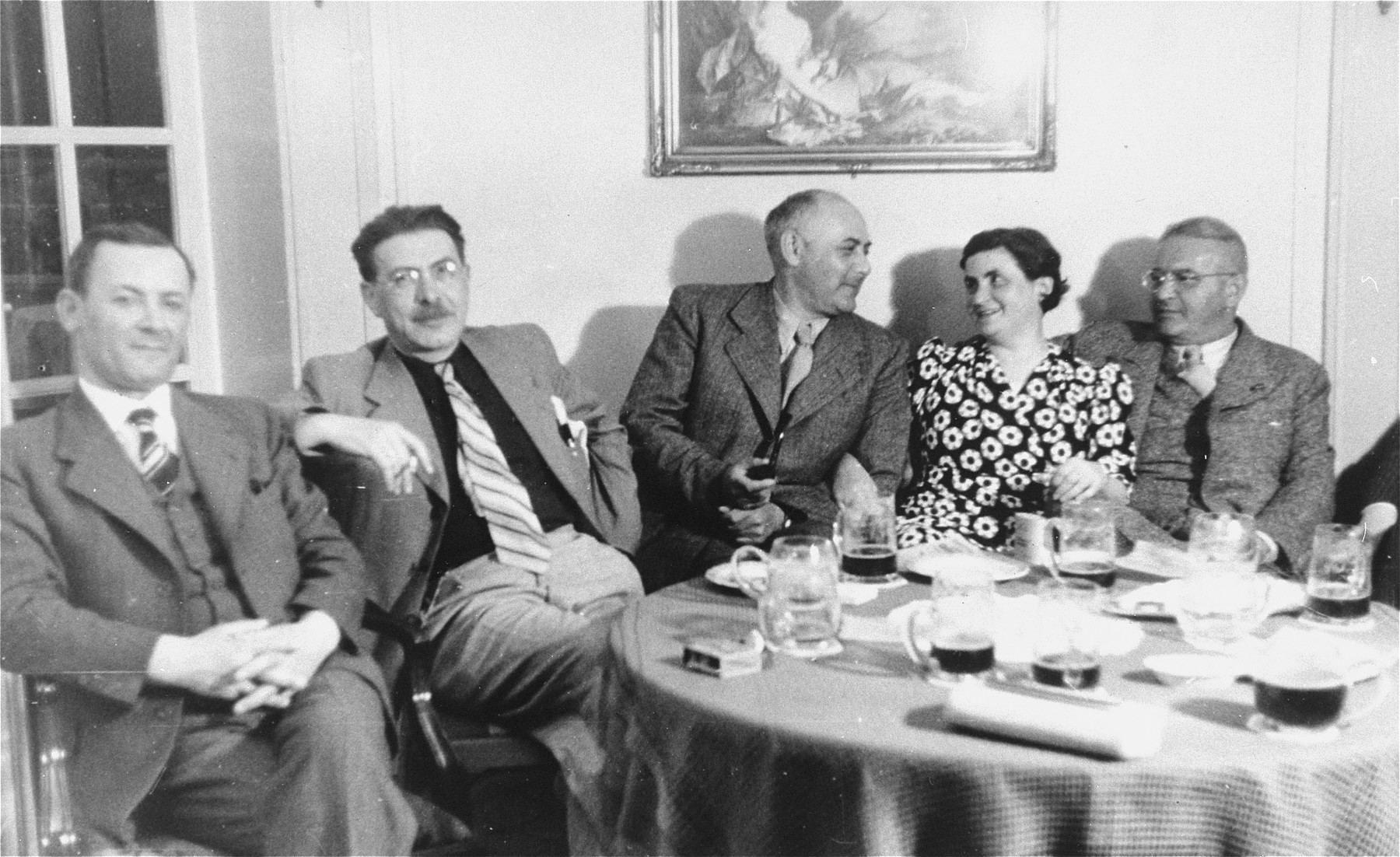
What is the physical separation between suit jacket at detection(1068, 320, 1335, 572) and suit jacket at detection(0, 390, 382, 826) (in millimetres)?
2151

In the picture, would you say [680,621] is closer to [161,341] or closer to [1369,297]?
[161,341]

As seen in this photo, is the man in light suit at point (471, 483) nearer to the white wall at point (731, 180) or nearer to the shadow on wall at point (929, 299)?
the white wall at point (731, 180)

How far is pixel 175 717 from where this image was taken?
1672 mm

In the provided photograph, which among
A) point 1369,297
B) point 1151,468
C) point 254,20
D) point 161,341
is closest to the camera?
point 161,341

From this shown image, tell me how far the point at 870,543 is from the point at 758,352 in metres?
1.17

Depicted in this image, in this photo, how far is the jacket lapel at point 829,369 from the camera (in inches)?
114

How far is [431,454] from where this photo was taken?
239 cm

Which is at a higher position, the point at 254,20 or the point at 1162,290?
the point at 254,20

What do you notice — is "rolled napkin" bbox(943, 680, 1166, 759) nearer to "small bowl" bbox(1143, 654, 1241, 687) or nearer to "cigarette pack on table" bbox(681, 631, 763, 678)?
"small bowl" bbox(1143, 654, 1241, 687)

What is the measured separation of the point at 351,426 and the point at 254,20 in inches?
44.3

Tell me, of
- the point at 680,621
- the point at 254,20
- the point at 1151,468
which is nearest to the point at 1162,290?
the point at 1151,468

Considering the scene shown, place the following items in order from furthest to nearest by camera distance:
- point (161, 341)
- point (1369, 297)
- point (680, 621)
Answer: point (1369, 297), point (161, 341), point (680, 621)

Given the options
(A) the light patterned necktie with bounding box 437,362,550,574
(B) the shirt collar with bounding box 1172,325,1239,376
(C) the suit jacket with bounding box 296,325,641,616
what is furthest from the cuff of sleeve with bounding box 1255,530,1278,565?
(A) the light patterned necktie with bounding box 437,362,550,574

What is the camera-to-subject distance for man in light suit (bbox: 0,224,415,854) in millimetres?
1627
